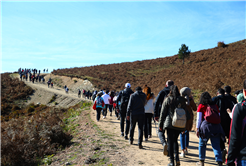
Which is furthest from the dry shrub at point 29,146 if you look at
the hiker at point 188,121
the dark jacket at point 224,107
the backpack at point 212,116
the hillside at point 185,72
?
the hillside at point 185,72

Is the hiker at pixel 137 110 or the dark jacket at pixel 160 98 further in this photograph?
the hiker at pixel 137 110

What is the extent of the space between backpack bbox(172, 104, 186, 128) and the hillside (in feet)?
44.5

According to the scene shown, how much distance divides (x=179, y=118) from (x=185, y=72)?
2874 cm

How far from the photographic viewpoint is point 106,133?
9.50m

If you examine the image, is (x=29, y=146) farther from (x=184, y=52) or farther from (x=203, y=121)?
(x=184, y=52)

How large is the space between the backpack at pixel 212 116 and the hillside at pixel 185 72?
12.8 metres

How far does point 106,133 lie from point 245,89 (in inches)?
311

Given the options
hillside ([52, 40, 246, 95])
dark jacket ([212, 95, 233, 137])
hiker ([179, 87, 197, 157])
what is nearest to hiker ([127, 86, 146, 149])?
hiker ([179, 87, 197, 157])

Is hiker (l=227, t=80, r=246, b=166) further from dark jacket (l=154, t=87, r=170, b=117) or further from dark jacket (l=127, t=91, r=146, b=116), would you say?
dark jacket (l=127, t=91, r=146, b=116)

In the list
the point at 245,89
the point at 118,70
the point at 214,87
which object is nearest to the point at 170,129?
the point at 245,89

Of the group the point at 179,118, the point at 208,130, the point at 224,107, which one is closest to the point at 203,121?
the point at 208,130

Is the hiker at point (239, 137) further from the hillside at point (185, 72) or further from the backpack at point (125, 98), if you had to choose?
the hillside at point (185, 72)

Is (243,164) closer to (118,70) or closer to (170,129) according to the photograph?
(170,129)

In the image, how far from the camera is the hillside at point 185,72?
1949 centimetres
